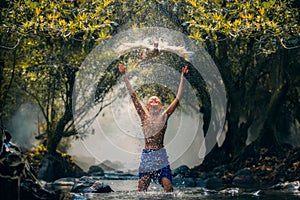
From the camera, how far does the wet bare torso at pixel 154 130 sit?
1409 cm

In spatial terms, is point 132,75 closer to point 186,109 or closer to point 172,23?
point 172,23

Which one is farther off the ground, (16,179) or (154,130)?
(154,130)

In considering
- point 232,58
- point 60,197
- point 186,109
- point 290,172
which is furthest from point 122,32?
point 60,197

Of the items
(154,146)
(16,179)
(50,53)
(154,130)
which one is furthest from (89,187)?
(50,53)

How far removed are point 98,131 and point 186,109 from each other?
3376cm

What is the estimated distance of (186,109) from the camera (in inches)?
1729

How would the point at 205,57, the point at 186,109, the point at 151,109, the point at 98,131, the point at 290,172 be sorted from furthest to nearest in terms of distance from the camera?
the point at 98,131 < the point at 186,109 < the point at 205,57 < the point at 290,172 < the point at 151,109

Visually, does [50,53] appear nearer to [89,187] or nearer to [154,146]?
[89,187]

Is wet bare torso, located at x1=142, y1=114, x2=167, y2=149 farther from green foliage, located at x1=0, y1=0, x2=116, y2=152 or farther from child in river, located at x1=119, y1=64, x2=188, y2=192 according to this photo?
green foliage, located at x1=0, y1=0, x2=116, y2=152

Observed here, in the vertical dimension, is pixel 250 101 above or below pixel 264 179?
above

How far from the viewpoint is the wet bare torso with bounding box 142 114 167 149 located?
1409 centimetres

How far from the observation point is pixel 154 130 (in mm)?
14094

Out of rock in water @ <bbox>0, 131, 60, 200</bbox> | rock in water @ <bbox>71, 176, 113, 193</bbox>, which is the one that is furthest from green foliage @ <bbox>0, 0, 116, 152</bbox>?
rock in water @ <bbox>0, 131, 60, 200</bbox>

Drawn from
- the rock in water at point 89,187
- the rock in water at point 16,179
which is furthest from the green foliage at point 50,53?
the rock in water at point 16,179
